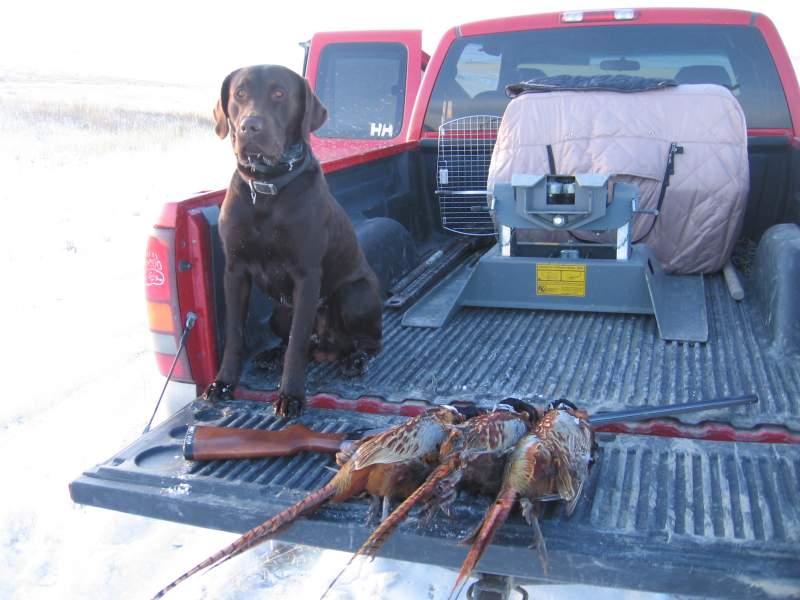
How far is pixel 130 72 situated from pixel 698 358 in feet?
202

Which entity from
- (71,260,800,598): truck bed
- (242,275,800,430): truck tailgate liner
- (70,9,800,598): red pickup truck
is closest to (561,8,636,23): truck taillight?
(70,9,800,598): red pickup truck

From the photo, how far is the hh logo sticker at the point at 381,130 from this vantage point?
19.0ft

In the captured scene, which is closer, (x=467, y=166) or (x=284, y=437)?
(x=284, y=437)

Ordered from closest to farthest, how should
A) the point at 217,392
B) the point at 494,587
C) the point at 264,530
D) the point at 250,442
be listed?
the point at 264,530
the point at 494,587
the point at 250,442
the point at 217,392

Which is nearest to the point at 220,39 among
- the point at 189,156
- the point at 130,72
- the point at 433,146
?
the point at 130,72

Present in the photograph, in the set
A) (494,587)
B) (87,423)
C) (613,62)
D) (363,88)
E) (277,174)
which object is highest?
(613,62)

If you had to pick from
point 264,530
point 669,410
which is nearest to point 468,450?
point 264,530

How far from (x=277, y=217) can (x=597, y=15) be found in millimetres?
2729

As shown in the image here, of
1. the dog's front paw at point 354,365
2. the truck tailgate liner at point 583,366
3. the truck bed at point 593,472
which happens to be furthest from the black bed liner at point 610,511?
the dog's front paw at point 354,365

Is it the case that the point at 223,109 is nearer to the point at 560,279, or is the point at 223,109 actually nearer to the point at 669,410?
the point at 560,279

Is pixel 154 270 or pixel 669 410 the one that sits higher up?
pixel 154 270

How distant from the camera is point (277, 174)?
9.74 ft

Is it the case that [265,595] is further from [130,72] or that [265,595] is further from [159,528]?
[130,72]

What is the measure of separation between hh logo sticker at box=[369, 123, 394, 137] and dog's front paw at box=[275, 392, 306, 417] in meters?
3.32
